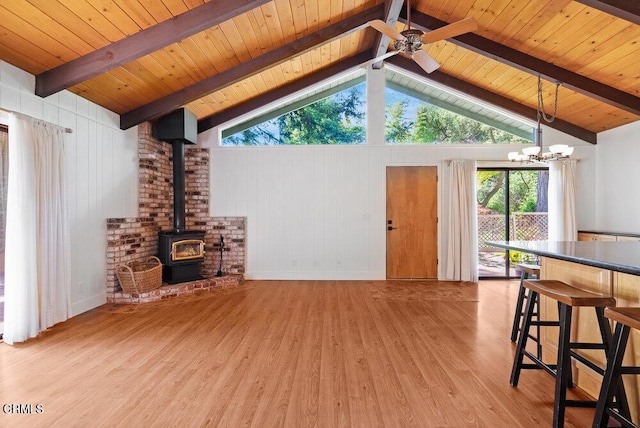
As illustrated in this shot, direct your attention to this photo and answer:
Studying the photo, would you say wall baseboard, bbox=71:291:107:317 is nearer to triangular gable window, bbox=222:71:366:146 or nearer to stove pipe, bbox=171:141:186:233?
stove pipe, bbox=171:141:186:233

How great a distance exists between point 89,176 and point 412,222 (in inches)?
191

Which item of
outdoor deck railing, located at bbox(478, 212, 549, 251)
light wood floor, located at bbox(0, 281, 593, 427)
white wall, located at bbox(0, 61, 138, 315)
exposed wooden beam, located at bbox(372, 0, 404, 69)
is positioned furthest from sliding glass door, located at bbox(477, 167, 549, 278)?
white wall, located at bbox(0, 61, 138, 315)

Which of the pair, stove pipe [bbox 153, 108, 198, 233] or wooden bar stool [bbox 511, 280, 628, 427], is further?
stove pipe [bbox 153, 108, 198, 233]

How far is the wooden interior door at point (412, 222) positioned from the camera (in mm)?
5688

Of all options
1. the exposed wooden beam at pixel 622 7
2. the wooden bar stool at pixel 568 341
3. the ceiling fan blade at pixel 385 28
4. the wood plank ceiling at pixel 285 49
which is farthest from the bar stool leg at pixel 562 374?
the wood plank ceiling at pixel 285 49

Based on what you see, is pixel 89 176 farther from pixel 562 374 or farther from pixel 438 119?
pixel 438 119

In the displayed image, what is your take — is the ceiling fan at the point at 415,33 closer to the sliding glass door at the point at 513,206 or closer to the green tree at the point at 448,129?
the green tree at the point at 448,129

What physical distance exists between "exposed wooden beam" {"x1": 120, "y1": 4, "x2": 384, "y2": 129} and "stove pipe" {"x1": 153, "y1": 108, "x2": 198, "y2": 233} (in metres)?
0.52

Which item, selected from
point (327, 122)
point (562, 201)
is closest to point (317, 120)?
point (327, 122)

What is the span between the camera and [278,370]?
7.91ft

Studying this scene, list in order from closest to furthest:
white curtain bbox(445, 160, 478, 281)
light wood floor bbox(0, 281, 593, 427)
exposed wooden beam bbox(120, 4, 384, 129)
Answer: light wood floor bbox(0, 281, 593, 427) < exposed wooden beam bbox(120, 4, 384, 129) < white curtain bbox(445, 160, 478, 281)

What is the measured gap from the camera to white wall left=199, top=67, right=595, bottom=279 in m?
5.70

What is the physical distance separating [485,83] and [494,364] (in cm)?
453

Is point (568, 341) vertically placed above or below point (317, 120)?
below
